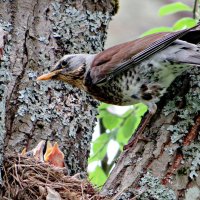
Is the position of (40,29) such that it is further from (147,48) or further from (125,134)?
(125,134)

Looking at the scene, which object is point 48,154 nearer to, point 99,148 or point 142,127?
point 142,127

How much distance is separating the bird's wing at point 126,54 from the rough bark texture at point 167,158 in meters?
0.32

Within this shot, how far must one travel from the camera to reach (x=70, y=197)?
3.67 m

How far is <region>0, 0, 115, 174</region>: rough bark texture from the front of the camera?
13.9ft

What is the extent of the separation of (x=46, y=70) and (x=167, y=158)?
1.22 m

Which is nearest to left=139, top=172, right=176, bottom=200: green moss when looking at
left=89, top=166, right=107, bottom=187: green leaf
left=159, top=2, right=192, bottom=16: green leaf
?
left=89, top=166, right=107, bottom=187: green leaf

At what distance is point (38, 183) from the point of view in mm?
3676

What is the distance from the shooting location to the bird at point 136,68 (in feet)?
12.5

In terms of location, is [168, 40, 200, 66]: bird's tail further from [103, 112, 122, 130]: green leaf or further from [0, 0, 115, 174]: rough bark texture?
[103, 112, 122, 130]: green leaf

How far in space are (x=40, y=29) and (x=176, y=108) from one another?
1.21 m

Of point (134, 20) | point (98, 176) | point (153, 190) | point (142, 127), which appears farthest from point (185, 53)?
point (134, 20)

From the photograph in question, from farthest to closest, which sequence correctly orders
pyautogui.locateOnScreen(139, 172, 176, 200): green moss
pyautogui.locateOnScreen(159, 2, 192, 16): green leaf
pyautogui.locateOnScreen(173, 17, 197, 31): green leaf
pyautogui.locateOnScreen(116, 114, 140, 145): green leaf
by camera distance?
pyautogui.locateOnScreen(116, 114, 140, 145): green leaf, pyautogui.locateOnScreen(159, 2, 192, 16): green leaf, pyautogui.locateOnScreen(173, 17, 197, 31): green leaf, pyautogui.locateOnScreen(139, 172, 176, 200): green moss

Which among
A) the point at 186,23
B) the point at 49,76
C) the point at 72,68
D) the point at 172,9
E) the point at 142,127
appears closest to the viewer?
the point at 142,127

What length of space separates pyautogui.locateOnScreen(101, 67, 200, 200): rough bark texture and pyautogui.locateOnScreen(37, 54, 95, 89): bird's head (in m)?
0.87
